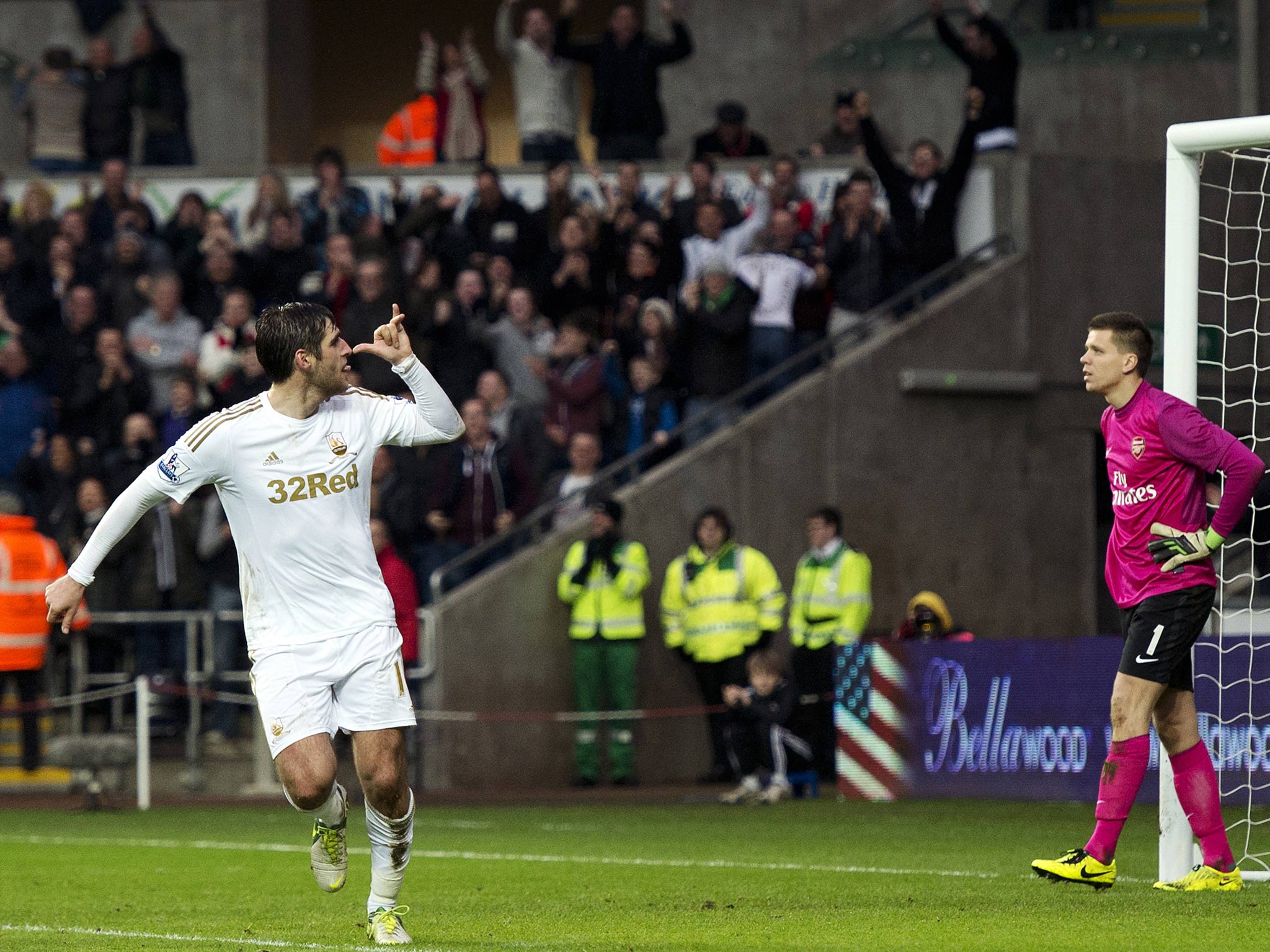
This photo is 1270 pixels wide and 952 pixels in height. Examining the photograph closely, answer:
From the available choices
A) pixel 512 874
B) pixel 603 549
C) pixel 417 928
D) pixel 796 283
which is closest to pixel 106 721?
pixel 603 549

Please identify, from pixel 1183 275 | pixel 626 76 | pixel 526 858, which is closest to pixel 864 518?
pixel 626 76

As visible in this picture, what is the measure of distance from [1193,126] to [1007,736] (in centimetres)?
638

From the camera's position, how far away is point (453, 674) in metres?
18.1

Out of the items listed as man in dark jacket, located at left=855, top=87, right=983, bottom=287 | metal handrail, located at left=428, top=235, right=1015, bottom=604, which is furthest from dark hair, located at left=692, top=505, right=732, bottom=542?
man in dark jacket, located at left=855, top=87, right=983, bottom=287

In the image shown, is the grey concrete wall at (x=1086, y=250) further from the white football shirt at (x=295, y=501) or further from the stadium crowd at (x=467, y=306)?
the white football shirt at (x=295, y=501)

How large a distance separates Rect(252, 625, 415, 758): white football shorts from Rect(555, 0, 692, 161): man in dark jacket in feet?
44.2

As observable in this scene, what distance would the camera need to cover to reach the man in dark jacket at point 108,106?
2203 cm

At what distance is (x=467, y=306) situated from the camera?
62.1ft

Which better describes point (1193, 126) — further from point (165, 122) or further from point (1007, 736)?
point (165, 122)

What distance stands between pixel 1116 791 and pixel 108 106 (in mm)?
16110

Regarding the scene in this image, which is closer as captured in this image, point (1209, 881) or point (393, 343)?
point (393, 343)

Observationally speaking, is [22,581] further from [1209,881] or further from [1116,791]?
[1209,881]

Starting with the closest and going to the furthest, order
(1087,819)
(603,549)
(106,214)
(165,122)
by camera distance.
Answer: (1087,819) → (603,549) → (106,214) → (165,122)

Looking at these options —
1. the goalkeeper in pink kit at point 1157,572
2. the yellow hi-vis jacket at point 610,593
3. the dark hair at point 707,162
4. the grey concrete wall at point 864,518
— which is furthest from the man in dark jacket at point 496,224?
the goalkeeper in pink kit at point 1157,572
